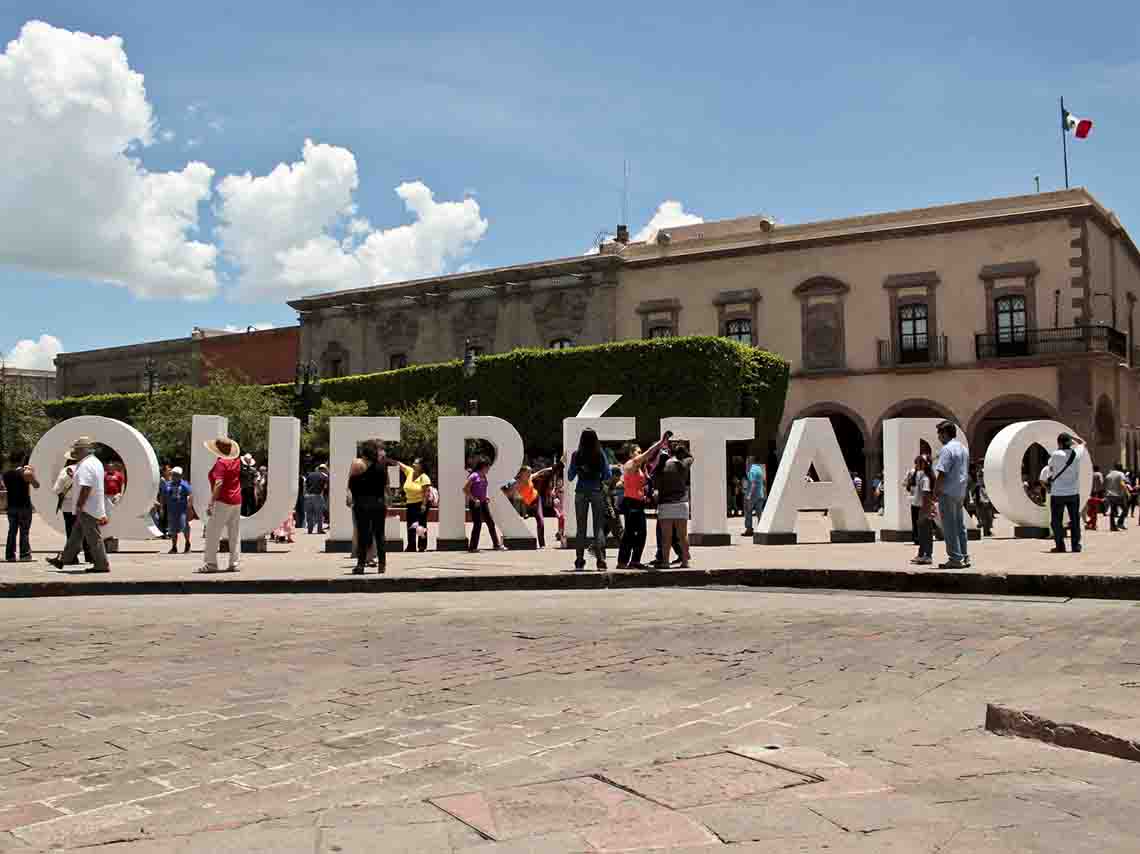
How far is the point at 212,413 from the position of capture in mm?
40375

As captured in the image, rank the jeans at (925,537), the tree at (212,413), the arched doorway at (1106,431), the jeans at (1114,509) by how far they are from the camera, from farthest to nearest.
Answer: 1. the tree at (212,413)
2. the arched doorway at (1106,431)
3. the jeans at (1114,509)
4. the jeans at (925,537)

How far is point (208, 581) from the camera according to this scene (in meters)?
11.7

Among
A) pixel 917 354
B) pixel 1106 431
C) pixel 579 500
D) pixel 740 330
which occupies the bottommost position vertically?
pixel 579 500

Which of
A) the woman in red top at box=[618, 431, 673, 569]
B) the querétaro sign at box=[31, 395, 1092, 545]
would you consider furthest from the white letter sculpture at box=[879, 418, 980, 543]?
the woman in red top at box=[618, 431, 673, 569]

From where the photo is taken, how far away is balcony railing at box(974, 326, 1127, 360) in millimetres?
35656

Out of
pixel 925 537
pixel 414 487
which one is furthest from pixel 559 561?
pixel 925 537

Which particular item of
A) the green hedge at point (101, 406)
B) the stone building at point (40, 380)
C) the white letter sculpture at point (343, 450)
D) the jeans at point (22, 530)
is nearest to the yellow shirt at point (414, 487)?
the white letter sculpture at point (343, 450)

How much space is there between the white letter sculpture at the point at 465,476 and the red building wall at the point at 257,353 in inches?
1516

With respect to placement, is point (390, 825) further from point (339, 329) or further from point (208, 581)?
point (339, 329)

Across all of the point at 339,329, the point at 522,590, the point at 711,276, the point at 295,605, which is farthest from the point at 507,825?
the point at 339,329

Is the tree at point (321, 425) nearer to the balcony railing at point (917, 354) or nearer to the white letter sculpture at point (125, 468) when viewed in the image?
the balcony railing at point (917, 354)

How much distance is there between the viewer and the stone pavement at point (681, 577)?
446 inches

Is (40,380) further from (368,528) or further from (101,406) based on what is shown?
(368,528)

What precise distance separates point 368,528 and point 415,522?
4103 mm
